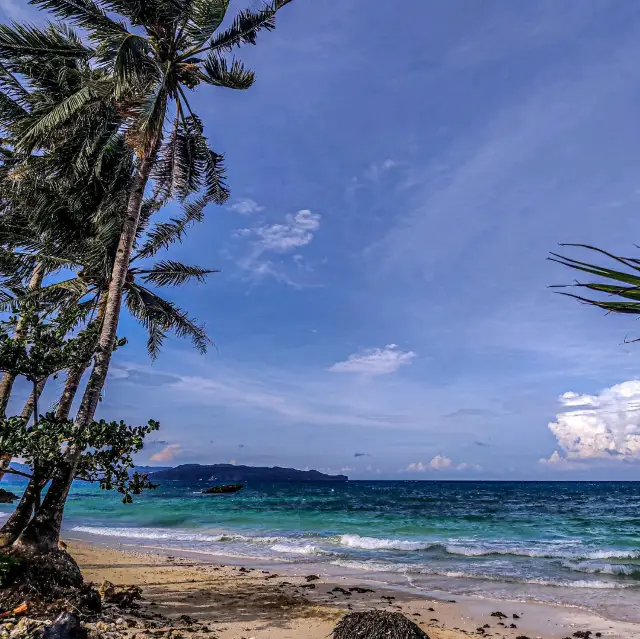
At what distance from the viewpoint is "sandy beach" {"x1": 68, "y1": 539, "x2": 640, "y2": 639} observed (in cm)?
802

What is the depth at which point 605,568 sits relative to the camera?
15.0 m

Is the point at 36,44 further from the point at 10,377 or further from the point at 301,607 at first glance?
the point at 301,607

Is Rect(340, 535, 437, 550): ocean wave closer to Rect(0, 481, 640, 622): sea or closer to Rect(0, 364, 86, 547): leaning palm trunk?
Rect(0, 481, 640, 622): sea

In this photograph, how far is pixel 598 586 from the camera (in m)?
12.8

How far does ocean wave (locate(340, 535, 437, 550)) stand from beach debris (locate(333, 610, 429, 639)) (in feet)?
45.9

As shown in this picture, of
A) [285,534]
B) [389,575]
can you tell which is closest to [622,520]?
[285,534]

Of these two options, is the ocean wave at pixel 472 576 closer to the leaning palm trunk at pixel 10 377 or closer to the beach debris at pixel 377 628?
the beach debris at pixel 377 628

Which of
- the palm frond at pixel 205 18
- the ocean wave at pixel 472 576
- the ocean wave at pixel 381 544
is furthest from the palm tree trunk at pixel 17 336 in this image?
the ocean wave at pixel 381 544

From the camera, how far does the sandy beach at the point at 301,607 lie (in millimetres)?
8023

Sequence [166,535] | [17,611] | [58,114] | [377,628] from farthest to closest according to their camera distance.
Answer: [166,535] → [58,114] → [377,628] → [17,611]

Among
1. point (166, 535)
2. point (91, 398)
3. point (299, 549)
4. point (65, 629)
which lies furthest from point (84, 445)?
point (166, 535)

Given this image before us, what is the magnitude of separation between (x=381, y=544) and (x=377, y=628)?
49.7 feet

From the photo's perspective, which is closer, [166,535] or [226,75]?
[226,75]

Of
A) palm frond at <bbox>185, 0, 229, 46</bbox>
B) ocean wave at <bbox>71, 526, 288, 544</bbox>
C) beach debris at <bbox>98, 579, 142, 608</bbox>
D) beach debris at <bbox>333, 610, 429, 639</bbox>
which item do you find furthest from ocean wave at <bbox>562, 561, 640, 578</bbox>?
palm frond at <bbox>185, 0, 229, 46</bbox>
